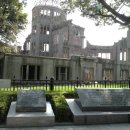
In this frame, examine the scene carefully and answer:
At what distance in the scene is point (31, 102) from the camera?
451 inches

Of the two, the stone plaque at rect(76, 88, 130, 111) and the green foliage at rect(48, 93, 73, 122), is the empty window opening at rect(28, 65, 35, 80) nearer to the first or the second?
the stone plaque at rect(76, 88, 130, 111)

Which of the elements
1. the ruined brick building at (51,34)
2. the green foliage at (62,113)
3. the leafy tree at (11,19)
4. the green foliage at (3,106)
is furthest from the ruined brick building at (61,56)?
the green foliage at (62,113)

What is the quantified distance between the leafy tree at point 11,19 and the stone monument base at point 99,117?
76.7 ft

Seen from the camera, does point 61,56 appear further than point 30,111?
Yes

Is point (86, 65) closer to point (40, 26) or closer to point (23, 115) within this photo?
point (23, 115)

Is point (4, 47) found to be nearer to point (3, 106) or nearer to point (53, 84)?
point (53, 84)

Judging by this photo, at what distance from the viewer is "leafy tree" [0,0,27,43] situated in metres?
32.1

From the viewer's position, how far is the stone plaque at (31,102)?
1112cm

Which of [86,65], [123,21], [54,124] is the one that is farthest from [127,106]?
[86,65]

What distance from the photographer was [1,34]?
110 feet

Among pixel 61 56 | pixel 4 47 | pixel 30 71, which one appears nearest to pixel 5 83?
pixel 30 71

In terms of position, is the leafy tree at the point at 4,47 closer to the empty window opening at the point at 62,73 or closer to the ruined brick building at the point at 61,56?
the ruined brick building at the point at 61,56

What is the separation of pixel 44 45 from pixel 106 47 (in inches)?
580

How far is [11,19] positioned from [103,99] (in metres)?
25.3
